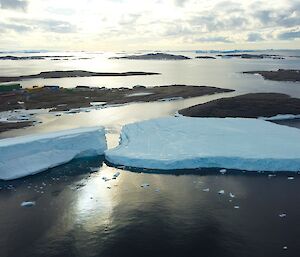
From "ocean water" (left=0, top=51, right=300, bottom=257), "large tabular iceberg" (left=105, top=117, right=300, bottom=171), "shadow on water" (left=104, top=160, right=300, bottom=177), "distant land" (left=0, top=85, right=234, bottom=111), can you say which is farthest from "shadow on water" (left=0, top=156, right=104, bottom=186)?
"distant land" (left=0, top=85, right=234, bottom=111)

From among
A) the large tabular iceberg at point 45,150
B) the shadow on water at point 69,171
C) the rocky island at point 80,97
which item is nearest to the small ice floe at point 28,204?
the shadow on water at point 69,171

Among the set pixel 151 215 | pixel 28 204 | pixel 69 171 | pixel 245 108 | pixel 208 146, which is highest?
pixel 245 108

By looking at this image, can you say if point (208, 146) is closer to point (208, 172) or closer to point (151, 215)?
point (208, 172)

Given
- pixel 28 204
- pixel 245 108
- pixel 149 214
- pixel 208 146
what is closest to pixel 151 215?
pixel 149 214

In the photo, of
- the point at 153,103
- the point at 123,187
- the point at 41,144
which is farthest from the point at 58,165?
the point at 153,103

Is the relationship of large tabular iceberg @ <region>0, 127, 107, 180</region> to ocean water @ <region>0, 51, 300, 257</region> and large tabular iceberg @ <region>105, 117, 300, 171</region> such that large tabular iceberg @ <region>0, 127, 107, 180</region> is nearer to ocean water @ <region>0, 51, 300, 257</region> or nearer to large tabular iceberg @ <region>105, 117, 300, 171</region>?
ocean water @ <region>0, 51, 300, 257</region>

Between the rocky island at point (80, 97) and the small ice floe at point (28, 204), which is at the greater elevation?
the rocky island at point (80, 97)

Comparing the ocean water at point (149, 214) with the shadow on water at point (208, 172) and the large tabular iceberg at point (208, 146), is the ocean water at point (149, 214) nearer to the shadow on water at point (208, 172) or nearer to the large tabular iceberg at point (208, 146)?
the shadow on water at point (208, 172)
